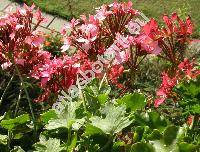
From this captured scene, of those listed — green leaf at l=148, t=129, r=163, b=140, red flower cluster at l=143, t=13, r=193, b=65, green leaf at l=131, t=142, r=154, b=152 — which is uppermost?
red flower cluster at l=143, t=13, r=193, b=65

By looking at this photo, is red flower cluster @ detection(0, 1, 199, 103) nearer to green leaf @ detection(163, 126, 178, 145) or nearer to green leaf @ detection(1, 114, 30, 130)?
green leaf @ detection(1, 114, 30, 130)

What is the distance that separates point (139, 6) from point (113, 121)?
3.74 meters

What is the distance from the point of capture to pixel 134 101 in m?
1.13

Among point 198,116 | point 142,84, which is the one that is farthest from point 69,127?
point 142,84

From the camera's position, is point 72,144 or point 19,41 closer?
point 72,144

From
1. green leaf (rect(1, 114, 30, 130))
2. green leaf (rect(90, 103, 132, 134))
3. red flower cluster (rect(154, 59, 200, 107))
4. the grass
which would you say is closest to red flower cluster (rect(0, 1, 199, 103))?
red flower cluster (rect(154, 59, 200, 107))

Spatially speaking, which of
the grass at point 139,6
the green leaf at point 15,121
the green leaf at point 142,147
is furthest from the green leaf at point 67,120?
the grass at point 139,6

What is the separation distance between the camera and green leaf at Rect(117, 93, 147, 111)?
1.11 m

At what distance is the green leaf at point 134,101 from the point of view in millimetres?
1113

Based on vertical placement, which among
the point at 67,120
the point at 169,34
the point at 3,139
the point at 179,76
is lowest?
the point at 3,139

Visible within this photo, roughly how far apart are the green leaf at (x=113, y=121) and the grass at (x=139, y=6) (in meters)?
3.45

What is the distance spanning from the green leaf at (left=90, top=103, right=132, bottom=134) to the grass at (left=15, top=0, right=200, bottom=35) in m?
3.45

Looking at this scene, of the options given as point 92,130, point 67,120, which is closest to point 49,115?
point 67,120

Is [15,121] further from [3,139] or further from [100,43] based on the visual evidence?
[100,43]
